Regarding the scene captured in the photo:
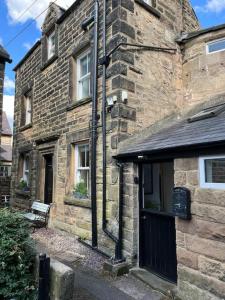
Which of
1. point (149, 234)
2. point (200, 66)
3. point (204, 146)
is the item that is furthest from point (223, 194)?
point (200, 66)

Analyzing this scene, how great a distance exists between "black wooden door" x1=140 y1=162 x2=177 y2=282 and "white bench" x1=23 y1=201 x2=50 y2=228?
4083 mm

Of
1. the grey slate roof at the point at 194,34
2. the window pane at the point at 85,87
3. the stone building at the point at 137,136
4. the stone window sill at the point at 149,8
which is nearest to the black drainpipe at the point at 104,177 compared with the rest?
the stone building at the point at 137,136

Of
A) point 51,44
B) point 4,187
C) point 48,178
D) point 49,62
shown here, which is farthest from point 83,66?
point 4,187

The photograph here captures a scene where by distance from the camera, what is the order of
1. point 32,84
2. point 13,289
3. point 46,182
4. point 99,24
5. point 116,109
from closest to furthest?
point 13,289, point 116,109, point 99,24, point 46,182, point 32,84

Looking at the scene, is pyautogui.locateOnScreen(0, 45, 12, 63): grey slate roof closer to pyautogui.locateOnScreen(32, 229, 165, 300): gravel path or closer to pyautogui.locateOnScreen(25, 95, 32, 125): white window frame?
pyautogui.locateOnScreen(25, 95, 32, 125): white window frame

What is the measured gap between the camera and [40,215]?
9.91 m

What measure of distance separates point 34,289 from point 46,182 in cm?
670

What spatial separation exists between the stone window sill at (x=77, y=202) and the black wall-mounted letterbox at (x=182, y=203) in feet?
10.8

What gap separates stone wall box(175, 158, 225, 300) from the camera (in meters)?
4.05

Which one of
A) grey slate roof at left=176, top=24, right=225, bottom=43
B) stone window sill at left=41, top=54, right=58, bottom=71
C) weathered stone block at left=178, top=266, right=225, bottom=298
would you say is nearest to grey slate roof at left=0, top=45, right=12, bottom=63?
stone window sill at left=41, top=54, right=58, bottom=71

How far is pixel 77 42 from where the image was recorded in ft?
28.7

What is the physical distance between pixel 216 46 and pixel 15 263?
7478mm

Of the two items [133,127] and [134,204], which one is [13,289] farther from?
[133,127]

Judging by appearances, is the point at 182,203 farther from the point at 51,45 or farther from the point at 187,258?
the point at 51,45
